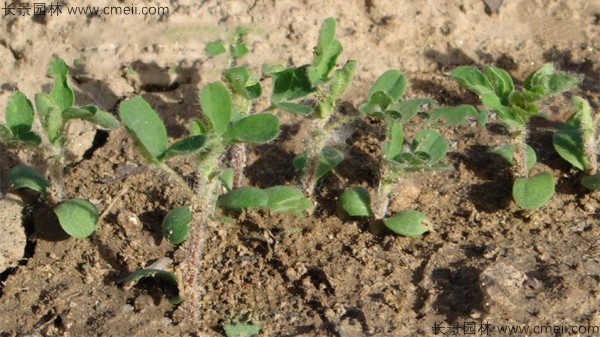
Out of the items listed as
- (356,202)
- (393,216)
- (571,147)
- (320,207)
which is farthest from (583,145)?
(320,207)

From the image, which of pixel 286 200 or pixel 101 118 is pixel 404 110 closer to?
pixel 286 200

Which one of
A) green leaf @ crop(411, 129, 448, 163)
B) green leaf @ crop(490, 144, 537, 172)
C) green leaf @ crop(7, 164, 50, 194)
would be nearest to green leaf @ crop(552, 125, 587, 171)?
green leaf @ crop(490, 144, 537, 172)

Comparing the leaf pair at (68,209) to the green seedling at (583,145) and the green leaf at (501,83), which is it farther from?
the green seedling at (583,145)

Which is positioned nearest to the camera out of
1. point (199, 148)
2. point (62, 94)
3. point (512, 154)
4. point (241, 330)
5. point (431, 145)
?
point (199, 148)

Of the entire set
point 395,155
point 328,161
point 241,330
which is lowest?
point 241,330

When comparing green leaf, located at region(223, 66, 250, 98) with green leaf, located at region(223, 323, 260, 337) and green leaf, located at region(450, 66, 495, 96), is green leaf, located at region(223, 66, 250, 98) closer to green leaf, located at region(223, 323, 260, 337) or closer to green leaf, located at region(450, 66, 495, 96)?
green leaf, located at region(450, 66, 495, 96)

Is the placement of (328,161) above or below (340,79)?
below
